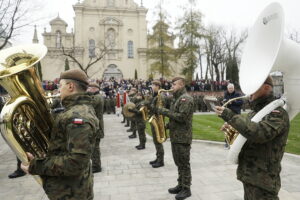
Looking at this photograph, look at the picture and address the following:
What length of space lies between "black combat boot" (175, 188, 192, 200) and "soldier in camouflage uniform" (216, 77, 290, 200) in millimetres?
1898

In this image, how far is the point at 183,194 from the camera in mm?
4543

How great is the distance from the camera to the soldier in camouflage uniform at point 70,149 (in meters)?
2.16

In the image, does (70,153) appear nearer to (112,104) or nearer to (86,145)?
(86,145)

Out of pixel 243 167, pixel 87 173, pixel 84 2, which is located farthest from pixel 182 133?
pixel 84 2

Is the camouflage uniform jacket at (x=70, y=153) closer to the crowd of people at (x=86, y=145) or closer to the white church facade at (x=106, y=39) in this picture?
the crowd of people at (x=86, y=145)

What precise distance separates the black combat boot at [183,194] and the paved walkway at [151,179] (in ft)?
0.38

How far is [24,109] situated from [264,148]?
2.39m

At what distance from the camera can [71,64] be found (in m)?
39.4

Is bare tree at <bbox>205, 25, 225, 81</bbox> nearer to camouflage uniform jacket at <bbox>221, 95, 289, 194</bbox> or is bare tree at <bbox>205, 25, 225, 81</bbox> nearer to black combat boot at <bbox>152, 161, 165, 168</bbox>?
black combat boot at <bbox>152, 161, 165, 168</bbox>

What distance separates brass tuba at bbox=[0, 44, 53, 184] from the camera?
6.77 ft

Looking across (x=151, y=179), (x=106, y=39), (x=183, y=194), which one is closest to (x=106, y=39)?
(x=106, y=39)

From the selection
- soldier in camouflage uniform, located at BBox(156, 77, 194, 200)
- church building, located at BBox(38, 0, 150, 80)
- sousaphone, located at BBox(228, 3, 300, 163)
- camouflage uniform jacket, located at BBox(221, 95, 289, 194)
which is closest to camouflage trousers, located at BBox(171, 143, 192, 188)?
soldier in camouflage uniform, located at BBox(156, 77, 194, 200)

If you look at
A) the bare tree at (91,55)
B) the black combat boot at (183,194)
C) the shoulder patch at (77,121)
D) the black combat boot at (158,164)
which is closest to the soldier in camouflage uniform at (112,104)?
the bare tree at (91,55)

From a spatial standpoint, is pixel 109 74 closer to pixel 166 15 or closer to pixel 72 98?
pixel 166 15
